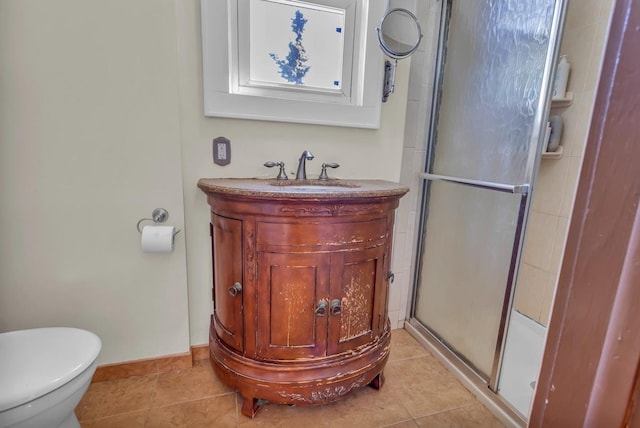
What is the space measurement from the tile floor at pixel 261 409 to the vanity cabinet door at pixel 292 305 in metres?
0.32

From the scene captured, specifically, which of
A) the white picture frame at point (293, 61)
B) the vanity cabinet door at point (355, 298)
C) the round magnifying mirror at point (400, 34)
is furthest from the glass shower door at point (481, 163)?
the vanity cabinet door at point (355, 298)

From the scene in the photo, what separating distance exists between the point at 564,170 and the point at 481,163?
63 cm

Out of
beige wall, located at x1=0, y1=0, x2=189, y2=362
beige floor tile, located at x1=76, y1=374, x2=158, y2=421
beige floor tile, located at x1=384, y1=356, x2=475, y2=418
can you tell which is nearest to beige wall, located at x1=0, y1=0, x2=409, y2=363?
A: beige wall, located at x1=0, y1=0, x2=189, y2=362

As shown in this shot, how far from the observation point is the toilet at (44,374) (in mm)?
921

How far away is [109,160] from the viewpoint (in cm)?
136

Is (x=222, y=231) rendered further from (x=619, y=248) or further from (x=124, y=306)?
(x=619, y=248)

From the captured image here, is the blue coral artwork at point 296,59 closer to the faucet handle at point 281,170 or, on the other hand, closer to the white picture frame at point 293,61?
the white picture frame at point 293,61

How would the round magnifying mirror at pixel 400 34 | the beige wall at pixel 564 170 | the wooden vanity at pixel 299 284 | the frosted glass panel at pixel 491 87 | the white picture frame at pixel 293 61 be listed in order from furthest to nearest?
the beige wall at pixel 564 170 < the round magnifying mirror at pixel 400 34 < the white picture frame at pixel 293 61 < the frosted glass panel at pixel 491 87 < the wooden vanity at pixel 299 284

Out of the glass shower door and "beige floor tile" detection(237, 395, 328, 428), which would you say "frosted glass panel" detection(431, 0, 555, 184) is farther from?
"beige floor tile" detection(237, 395, 328, 428)

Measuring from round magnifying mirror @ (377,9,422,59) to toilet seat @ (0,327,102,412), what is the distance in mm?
1694

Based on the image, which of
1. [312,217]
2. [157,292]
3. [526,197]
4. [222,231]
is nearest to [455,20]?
[526,197]

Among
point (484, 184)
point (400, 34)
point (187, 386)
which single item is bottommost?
point (187, 386)

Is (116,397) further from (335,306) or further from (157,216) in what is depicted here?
(335,306)

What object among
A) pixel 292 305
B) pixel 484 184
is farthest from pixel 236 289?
pixel 484 184
